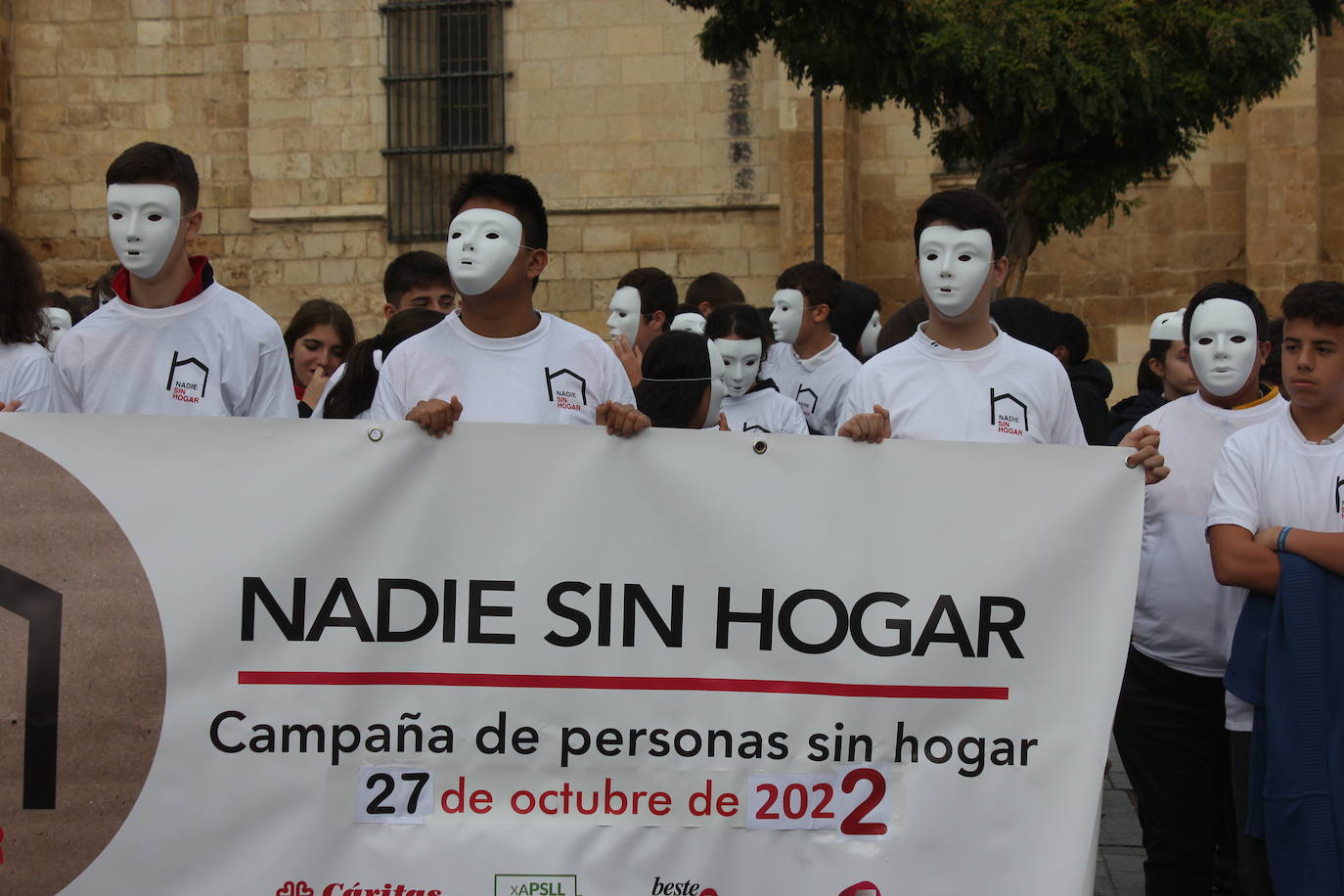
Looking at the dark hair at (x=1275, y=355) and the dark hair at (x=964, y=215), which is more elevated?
the dark hair at (x=964, y=215)

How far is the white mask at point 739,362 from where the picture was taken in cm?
593

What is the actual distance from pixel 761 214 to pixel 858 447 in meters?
12.9

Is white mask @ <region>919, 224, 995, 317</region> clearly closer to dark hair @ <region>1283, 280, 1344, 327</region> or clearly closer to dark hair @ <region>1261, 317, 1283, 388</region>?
dark hair @ <region>1283, 280, 1344, 327</region>

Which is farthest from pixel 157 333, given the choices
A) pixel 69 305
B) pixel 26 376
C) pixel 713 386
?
pixel 69 305

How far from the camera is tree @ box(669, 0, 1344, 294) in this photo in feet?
36.5

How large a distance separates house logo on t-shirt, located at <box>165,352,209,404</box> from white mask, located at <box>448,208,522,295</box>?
0.70m

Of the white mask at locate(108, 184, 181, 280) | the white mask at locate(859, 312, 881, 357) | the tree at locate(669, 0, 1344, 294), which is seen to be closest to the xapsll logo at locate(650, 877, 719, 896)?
the white mask at locate(108, 184, 181, 280)

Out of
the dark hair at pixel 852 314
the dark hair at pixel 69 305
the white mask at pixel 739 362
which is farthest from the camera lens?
the dark hair at pixel 852 314

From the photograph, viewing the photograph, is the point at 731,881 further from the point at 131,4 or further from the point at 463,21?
the point at 131,4

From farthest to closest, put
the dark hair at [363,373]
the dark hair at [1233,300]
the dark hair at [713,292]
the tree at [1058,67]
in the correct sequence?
the tree at [1058,67] < the dark hair at [713,292] < the dark hair at [363,373] < the dark hair at [1233,300]

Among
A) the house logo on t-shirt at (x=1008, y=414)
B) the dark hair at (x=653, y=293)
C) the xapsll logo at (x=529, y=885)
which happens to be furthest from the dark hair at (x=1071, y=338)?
the xapsll logo at (x=529, y=885)

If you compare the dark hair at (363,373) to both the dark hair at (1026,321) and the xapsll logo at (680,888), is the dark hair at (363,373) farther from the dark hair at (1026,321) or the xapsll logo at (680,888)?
the dark hair at (1026,321)

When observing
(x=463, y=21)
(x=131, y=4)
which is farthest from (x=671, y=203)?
(x=131, y=4)

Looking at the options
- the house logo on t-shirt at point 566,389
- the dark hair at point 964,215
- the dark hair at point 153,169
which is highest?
the dark hair at point 153,169
